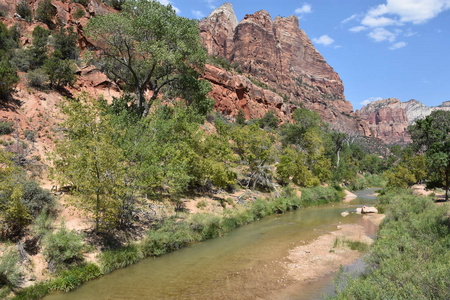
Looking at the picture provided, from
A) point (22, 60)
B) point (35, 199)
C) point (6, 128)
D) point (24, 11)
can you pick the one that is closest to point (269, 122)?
point (24, 11)

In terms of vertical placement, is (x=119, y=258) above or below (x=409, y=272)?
below

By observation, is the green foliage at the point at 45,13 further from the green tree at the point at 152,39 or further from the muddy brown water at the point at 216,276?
the muddy brown water at the point at 216,276

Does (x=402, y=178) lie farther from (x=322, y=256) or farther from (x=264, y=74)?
(x=264, y=74)

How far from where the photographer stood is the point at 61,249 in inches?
448

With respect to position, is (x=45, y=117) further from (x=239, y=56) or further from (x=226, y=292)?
(x=239, y=56)

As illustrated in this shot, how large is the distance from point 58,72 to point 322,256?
1332 inches

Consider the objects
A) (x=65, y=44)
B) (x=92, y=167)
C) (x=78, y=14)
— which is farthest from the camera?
(x=78, y=14)

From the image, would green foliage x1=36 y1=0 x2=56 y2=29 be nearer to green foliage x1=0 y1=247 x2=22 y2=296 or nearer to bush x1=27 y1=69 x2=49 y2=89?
bush x1=27 y1=69 x2=49 y2=89

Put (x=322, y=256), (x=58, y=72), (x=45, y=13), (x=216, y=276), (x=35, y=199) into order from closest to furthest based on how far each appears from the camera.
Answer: (x=216, y=276)
(x=35, y=199)
(x=322, y=256)
(x=58, y=72)
(x=45, y=13)

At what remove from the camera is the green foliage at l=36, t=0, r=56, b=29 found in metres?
44.5

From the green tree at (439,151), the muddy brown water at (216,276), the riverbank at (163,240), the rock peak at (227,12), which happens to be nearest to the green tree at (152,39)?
the riverbank at (163,240)

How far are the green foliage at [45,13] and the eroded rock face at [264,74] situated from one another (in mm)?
38242

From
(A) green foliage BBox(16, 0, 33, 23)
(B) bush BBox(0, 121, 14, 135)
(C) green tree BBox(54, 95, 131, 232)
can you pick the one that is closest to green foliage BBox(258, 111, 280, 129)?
(A) green foliage BBox(16, 0, 33, 23)

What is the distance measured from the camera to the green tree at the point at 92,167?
41.6 ft
